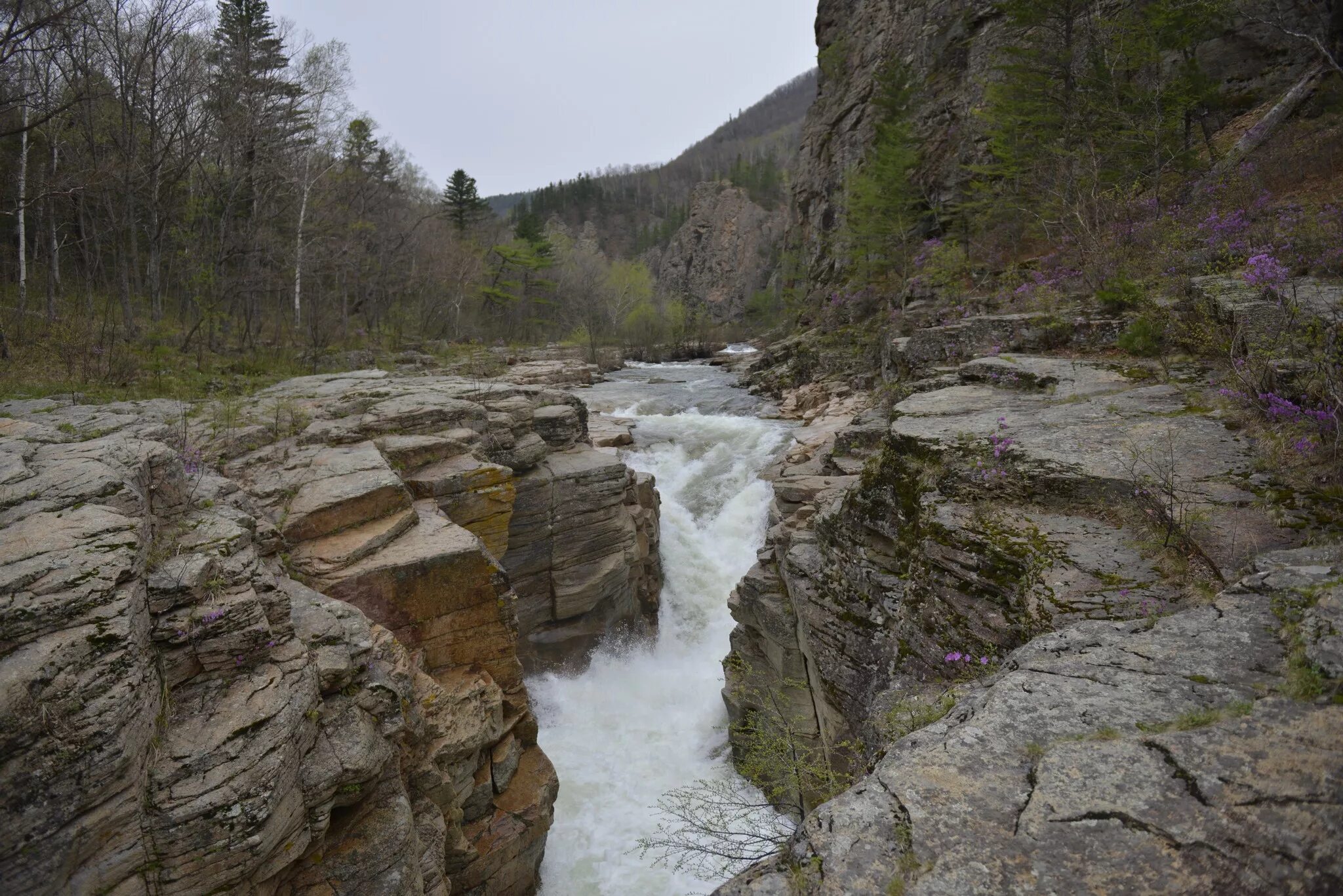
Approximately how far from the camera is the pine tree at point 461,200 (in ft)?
154

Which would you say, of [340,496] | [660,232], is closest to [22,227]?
[340,496]

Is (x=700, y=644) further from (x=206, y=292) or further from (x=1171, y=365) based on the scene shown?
(x=206, y=292)

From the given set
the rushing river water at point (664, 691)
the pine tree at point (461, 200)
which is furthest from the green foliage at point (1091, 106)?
the pine tree at point (461, 200)

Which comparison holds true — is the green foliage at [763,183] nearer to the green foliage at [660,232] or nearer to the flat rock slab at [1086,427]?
the green foliage at [660,232]

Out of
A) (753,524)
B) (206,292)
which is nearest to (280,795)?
(753,524)

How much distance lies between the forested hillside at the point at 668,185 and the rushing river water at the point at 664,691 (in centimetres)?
7557

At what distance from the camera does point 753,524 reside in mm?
13492

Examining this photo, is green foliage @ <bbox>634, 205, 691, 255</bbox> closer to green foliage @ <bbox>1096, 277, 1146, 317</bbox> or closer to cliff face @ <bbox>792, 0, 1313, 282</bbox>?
cliff face @ <bbox>792, 0, 1313, 282</bbox>

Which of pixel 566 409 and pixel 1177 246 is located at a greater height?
pixel 1177 246

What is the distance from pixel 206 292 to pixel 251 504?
693 inches

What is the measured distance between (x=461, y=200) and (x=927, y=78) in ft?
117

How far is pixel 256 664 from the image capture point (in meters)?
4.32

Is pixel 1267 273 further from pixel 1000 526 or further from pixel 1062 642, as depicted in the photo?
pixel 1062 642

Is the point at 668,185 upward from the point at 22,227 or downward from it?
upward
